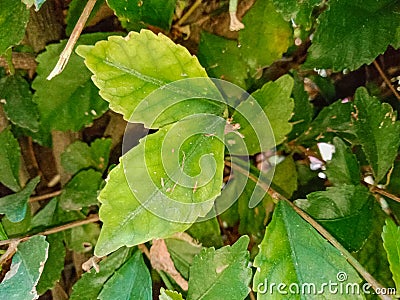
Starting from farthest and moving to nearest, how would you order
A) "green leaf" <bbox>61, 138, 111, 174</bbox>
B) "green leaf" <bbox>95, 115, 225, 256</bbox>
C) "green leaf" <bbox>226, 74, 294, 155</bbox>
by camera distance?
1. "green leaf" <bbox>61, 138, 111, 174</bbox>
2. "green leaf" <bbox>226, 74, 294, 155</bbox>
3. "green leaf" <bbox>95, 115, 225, 256</bbox>

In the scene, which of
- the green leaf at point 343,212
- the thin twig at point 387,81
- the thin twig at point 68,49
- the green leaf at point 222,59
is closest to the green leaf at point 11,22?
the thin twig at point 68,49

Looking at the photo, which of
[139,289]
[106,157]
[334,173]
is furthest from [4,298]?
[334,173]

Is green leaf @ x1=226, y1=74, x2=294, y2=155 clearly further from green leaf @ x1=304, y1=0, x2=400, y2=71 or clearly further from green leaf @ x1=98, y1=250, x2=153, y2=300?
green leaf @ x1=98, y1=250, x2=153, y2=300

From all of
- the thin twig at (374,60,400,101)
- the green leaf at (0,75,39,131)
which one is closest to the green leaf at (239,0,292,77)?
the thin twig at (374,60,400,101)

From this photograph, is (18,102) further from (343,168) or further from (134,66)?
(343,168)

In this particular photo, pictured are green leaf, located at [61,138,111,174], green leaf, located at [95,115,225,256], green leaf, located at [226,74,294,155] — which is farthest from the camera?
green leaf, located at [61,138,111,174]

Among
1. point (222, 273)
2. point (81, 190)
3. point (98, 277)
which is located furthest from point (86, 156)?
point (222, 273)
